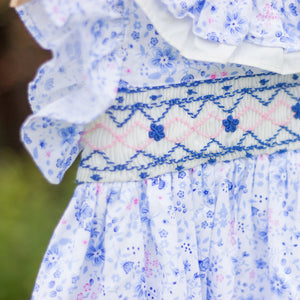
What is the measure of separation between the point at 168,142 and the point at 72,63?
0.22m

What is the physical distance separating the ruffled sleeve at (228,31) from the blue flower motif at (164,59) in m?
0.05

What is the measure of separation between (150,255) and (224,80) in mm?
345

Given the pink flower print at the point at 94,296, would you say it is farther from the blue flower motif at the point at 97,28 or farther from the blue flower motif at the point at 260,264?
the blue flower motif at the point at 97,28

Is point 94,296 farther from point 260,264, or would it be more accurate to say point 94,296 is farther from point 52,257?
point 260,264

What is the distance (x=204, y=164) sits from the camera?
0.80m

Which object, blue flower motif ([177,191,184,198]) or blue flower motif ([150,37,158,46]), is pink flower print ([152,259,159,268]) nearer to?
blue flower motif ([177,191,184,198])

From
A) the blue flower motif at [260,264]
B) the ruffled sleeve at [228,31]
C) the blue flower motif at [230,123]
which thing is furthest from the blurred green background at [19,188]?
the ruffled sleeve at [228,31]

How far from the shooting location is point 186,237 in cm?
79

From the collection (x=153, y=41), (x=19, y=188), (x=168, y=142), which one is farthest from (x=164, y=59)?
(x=19, y=188)

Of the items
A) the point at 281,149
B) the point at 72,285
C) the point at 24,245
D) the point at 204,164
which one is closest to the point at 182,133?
the point at 204,164

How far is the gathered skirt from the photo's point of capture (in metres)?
0.74

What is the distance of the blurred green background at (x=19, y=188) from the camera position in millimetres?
1521

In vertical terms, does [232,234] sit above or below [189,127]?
below

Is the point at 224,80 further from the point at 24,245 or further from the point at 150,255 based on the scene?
the point at 24,245
